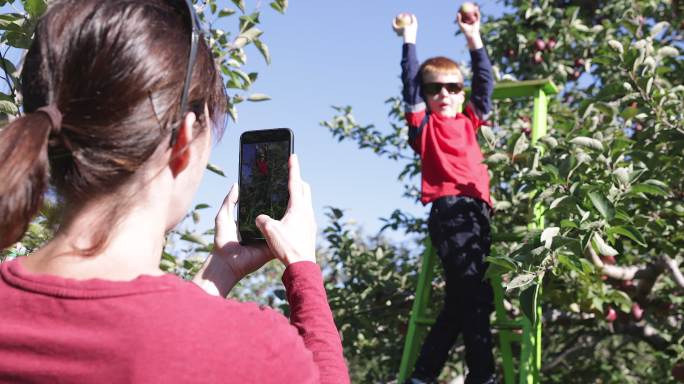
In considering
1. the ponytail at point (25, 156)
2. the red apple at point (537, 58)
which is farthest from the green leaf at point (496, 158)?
the red apple at point (537, 58)

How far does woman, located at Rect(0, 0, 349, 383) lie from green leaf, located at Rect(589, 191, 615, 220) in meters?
1.34

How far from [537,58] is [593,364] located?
218cm

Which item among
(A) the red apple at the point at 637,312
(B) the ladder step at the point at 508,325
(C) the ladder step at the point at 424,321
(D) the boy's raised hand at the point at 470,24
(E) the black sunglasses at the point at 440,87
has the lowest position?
(A) the red apple at the point at 637,312

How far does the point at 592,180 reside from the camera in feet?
7.61

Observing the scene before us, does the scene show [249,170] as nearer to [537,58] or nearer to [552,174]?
[552,174]

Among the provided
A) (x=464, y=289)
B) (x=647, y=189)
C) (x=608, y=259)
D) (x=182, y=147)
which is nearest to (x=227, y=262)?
(x=182, y=147)

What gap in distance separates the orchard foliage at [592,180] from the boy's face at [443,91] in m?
0.32

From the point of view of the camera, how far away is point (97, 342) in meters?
0.67

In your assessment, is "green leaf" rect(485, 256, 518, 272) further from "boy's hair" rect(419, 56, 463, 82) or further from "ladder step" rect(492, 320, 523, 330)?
"boy's hair" rect(419, 56, 463, 82)

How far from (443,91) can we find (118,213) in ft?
8.20

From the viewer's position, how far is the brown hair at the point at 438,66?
10.3ft

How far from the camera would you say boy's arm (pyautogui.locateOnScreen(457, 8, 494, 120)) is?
126 inches

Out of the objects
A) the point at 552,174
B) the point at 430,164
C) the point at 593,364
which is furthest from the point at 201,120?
the point at 593,364

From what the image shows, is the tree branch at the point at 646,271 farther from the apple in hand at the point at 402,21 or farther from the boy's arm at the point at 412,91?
the apple in hand at the point at 402,21
